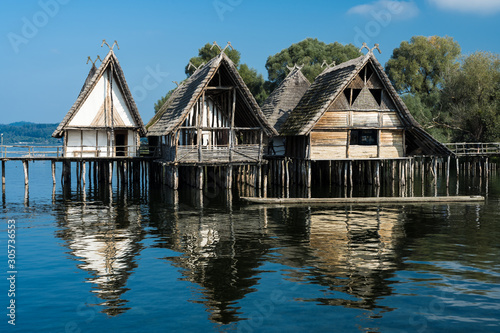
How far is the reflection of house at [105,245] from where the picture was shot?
12.5 metres

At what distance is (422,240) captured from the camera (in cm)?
1797

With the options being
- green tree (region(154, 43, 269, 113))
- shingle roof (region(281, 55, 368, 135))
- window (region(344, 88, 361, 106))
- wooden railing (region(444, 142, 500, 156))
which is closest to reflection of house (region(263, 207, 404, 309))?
shingle roof (region(281, 55, 368, 135))

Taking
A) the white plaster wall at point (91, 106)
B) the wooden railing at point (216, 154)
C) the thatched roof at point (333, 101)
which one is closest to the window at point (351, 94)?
the thatched roof at point (333, 101)

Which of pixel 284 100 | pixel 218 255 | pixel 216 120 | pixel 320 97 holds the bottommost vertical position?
pixel 218 255

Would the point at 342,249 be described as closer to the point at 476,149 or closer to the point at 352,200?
the point at 352,200

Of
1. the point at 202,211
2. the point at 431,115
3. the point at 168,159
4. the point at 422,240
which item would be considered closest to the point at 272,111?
the point at 168,159

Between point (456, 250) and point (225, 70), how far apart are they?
1756cm

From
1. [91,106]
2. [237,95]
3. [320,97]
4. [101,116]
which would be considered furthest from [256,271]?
[91,106]

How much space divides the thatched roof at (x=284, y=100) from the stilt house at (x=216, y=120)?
5.38 meters

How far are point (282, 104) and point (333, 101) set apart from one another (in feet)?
27.0

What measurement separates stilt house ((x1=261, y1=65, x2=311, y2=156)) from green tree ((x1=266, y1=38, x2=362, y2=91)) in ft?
91.7

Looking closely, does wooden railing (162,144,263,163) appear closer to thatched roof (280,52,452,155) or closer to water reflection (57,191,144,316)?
thatched roof (280,52,452,155)

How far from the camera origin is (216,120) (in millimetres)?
33438

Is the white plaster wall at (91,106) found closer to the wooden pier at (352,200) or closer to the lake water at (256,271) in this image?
the lake water at (256,271)
